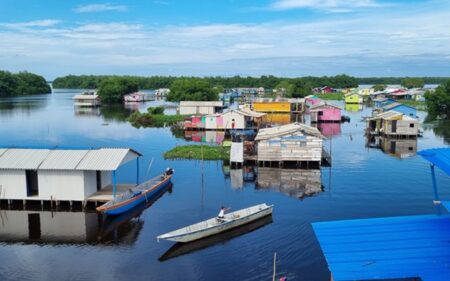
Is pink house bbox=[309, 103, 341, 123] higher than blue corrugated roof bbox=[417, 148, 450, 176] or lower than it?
lower

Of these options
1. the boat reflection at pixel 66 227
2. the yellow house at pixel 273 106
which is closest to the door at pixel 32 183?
the boat reflection at pixel 66 227

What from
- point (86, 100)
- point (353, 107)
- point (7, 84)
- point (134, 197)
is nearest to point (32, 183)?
point (134, 197)

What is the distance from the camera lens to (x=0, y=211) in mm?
23938

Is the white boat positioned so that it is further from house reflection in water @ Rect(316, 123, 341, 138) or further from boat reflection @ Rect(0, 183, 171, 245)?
house reflection in water @ Rect(316, 123, 341, 138)

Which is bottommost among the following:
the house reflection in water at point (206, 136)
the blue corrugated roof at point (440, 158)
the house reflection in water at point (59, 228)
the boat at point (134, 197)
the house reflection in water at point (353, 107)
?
the house reflection in water at point (59, 228)

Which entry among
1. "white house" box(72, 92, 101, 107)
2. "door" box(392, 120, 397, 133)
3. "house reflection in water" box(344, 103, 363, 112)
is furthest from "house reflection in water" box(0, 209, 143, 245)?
"house reflection in water" box(344, 103, 363, 112)

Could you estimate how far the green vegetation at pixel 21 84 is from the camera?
127 m

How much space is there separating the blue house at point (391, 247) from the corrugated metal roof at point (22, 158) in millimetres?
17583

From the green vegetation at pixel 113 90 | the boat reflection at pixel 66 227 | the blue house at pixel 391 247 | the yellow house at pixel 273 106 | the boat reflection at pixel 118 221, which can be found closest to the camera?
the blue house at pixel 391 247

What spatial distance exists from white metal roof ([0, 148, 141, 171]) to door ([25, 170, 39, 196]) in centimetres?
90

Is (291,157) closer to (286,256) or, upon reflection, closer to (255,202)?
(255,202)

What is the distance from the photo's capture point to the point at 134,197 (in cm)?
2394

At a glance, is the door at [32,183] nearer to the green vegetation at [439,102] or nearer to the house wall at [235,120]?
the house wall at [235,120]

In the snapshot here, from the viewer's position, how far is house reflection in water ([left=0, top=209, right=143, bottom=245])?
66.2 ft
